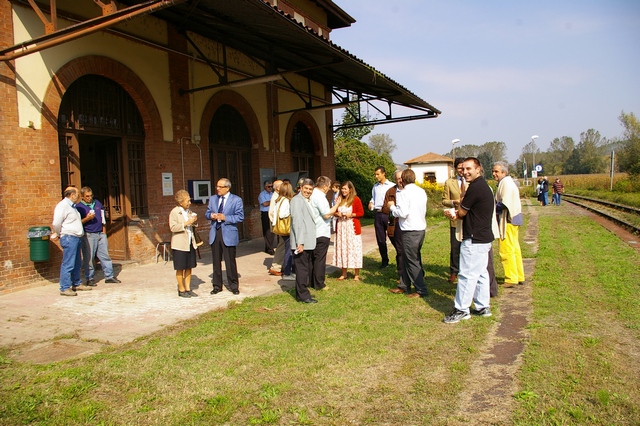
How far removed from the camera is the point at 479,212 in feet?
17.6

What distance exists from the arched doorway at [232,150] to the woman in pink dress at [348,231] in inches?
212

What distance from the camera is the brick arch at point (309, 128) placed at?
15.1 m

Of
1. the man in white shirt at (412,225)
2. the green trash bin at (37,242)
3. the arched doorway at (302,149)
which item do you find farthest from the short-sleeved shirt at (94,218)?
the arched doorway at (302,149)

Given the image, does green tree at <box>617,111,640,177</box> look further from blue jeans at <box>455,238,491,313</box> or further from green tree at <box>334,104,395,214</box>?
blue jeans at <box>455,238,491,313</box>

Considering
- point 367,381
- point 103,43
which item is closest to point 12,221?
point 103,43

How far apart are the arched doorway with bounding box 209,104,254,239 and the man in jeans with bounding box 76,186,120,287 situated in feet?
14.6

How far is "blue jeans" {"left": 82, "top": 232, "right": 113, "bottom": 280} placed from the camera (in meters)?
7.75

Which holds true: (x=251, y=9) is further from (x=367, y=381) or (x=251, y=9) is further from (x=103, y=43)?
(x=367, y=381)

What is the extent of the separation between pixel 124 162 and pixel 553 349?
8.43 metres

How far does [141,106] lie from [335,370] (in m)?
7.79

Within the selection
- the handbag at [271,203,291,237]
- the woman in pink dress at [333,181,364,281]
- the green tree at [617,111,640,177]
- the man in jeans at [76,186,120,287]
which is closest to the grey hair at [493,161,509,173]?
the woman in pink dress at [333,181,364,281]

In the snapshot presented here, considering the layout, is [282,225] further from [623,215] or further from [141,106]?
[623,215]

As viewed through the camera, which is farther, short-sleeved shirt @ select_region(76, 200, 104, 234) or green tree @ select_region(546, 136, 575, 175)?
green tree @ select_region(546, 136, 575, 175)

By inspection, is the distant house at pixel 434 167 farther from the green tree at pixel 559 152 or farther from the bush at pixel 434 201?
the green tree at pixel 559 152
